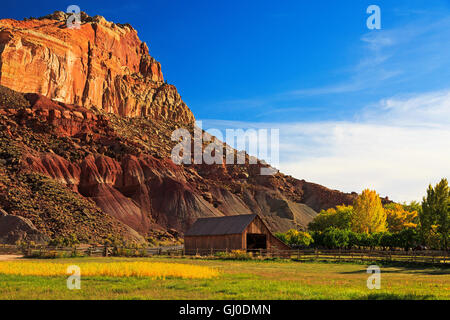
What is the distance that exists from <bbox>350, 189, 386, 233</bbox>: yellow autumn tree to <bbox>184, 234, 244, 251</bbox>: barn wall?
1258 inches

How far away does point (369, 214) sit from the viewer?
2963 inches

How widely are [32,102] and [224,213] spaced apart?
52.8 meters

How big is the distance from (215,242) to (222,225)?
2.22 metres

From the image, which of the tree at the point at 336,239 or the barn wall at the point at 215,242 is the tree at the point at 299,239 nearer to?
the tree at the point at 336,239

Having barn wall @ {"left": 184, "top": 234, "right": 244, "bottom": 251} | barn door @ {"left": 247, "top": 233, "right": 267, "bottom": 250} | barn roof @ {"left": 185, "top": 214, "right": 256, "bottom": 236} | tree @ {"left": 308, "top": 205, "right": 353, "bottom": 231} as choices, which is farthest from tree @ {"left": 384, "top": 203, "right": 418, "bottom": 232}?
barn wall @ {"left": 184, "top": 234, "right": 244, "bottom": 251}

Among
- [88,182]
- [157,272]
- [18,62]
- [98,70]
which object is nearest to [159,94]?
[98,70]

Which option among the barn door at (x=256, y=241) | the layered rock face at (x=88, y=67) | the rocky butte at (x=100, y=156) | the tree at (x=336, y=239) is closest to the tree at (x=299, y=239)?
the tree at (x=336, y=239)

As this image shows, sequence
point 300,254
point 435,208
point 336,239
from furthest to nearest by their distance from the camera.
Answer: point 336,239
point 435,208
point 300,254

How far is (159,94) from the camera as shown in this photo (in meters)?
168

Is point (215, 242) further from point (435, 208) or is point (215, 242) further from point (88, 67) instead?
point (88, 67)

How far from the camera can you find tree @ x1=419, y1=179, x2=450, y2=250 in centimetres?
4998

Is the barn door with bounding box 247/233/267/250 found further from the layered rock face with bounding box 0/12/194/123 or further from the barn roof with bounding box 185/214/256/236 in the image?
the layered rock face with bounding box 0/12/194/123

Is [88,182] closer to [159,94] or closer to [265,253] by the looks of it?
[265,253]

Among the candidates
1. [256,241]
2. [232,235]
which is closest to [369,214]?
[256,241]
